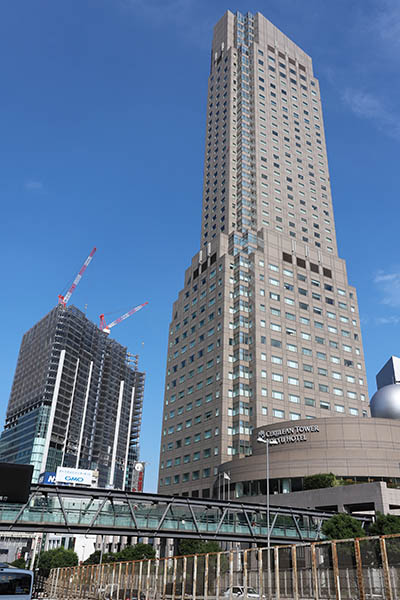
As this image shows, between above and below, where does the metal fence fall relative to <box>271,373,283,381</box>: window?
below

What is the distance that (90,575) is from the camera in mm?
45094

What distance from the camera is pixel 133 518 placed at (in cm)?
4734

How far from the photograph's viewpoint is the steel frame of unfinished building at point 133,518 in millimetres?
44281

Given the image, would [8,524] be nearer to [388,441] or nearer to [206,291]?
[388,441]

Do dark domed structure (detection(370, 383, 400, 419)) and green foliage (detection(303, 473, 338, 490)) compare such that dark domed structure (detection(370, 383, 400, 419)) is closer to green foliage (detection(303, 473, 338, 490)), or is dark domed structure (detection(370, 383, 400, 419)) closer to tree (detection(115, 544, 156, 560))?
green foliage (detection(303, 473, 338, 490))

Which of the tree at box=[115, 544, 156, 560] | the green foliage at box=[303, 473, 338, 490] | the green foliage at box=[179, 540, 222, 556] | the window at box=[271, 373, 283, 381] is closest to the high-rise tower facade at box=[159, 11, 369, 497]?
the window at box=[271, 373, 283, 381]

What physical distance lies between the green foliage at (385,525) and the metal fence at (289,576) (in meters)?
21.4

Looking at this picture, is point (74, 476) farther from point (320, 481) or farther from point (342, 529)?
point (342, 529)

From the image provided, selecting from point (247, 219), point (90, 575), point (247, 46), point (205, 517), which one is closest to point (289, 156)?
point (247, 219)

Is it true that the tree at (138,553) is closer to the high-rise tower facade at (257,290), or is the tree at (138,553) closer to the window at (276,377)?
the high-rise tower facade at (257,290)

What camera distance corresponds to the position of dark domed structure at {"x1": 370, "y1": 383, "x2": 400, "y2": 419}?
84.4 metres

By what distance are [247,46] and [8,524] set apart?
15439cm

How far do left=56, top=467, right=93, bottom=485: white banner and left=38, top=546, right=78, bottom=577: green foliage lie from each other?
28.8 m

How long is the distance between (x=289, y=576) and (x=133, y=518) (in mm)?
26905
